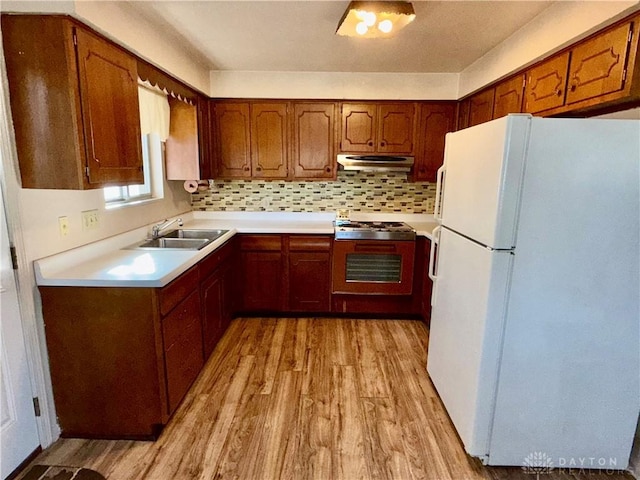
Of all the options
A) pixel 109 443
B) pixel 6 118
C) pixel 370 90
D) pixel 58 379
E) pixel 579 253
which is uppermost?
pixel 370 90

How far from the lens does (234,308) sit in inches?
134

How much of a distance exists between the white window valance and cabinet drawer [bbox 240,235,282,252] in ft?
3.63

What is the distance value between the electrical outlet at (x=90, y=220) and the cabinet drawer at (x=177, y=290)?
2.07ft

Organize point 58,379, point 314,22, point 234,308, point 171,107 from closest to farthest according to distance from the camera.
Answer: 1. point 58,379
2. point 314,22
3. point 171,107
4. point 234,308

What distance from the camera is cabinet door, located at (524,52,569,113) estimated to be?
2.05 metres

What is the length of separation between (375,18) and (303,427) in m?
2.30

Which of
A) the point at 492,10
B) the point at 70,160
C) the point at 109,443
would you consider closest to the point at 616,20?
the point at 492,10

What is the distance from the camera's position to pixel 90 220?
7.07 ft

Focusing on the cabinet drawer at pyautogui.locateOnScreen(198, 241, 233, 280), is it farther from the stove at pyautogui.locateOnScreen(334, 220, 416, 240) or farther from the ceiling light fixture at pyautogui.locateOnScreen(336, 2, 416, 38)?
the ceiling light fixture at pyautogui.locateOnScreen(336, 2, 416, 38)

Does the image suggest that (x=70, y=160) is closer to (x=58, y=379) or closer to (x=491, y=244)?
(x=58, y=379)

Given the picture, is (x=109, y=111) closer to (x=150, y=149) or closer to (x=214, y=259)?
(x=214, y=259)

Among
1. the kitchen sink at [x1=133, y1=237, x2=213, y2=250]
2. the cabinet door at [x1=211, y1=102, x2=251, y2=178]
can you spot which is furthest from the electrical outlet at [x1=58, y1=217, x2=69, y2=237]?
the cabinet door at [x1=211, y1=102, x2=251, y2=178]

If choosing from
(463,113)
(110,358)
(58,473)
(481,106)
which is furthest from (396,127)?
(58,473)

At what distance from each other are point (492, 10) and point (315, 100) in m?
1.75
